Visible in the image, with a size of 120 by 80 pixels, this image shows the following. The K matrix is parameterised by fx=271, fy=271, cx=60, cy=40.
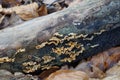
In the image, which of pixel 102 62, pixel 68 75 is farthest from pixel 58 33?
pixel 102 62

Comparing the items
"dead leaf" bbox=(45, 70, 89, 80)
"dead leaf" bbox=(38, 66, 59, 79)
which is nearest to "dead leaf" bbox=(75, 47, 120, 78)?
"dead leaf" bbox=(45, 70, 89, 80)

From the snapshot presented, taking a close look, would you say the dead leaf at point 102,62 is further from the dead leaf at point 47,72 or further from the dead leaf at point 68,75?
the dead leaf at point 47,72

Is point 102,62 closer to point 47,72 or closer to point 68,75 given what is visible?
point 68,75

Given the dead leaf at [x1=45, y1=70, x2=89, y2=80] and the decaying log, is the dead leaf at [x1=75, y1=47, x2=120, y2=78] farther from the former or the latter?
the decaying log

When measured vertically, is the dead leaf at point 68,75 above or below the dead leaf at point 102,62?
below

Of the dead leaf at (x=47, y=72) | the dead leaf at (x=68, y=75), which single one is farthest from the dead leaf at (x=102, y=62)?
the dead leaf at (x=47, y=72)

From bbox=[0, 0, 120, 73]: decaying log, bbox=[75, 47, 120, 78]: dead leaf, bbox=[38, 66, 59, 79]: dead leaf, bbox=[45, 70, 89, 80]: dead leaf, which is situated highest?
bbox=[0, 0, 120, 73]: decaying log
